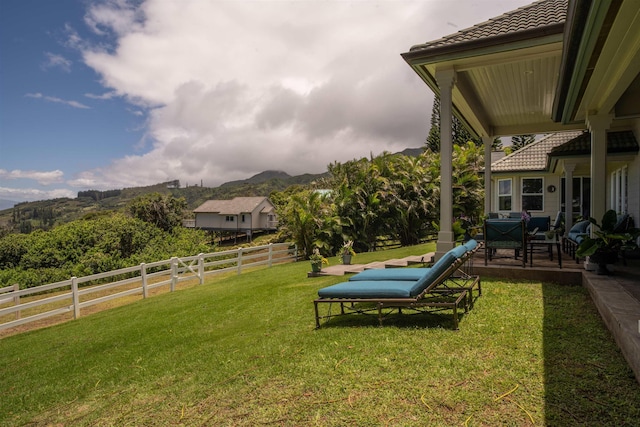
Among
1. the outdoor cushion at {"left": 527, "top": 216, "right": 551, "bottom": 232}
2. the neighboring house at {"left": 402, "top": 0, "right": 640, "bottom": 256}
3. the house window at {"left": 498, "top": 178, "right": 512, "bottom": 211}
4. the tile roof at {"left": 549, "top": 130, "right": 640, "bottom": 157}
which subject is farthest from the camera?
the house window at {"left": 498, "top": 178, "right": 512, "bottom": 211}

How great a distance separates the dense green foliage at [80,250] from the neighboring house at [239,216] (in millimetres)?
22126

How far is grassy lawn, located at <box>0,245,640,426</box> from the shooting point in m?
2.99

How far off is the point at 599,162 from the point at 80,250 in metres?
33.7

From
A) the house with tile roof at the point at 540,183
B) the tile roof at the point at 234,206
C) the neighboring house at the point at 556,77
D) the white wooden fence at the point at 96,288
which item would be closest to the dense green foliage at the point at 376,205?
the white wooden fence at the point at 96,288

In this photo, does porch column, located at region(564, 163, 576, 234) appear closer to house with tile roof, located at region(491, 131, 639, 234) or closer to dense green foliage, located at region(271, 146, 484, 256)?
house with tile roof, located at region(491, 131, 639, 234)

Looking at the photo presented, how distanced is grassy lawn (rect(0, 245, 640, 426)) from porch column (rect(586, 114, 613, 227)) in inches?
64.5

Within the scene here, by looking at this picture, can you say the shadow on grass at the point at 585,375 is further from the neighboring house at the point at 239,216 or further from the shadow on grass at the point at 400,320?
the neighboring house at the point at 239,216

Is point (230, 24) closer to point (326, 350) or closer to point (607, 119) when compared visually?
point (607, 119)

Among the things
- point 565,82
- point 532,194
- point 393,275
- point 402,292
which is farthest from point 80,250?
point 565,82

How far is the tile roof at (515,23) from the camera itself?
22.9 feet

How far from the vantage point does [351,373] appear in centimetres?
371

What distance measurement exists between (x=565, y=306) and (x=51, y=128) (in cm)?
5530

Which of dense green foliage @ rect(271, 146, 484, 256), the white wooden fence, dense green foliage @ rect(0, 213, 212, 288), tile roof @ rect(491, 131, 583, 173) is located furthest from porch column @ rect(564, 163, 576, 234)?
dense green foliage @ rect(0, 213, 212, 288)

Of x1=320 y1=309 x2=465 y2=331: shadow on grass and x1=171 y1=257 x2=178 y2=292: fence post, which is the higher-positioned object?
x1=320 y1=309 x2=465 y2=331: shadow on grass
